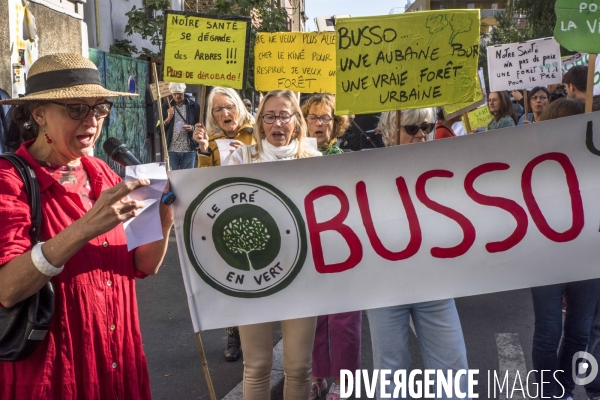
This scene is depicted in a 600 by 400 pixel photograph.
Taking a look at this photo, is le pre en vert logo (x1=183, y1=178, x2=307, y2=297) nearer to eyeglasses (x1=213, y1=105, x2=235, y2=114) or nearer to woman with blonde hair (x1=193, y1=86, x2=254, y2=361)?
woman with blonde hair (x1=193, y1=86, x2=254, y2=361)

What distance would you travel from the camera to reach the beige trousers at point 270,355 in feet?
10.9

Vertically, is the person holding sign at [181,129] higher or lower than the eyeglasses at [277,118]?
lower

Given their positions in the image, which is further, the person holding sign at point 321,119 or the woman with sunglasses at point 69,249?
the person holding sign at point 321,119

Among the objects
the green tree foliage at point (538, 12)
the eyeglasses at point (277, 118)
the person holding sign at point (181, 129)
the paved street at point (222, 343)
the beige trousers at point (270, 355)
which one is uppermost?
the green tree foliage at point (538, 12)

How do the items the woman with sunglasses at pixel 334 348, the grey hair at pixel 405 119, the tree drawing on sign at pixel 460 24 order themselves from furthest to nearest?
1. the woman with sunglasses at pixel 334 348
2. the grey hair at pixel 405 119
3. the tree drawing on sign at pixel 460 24

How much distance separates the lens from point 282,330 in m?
3.37

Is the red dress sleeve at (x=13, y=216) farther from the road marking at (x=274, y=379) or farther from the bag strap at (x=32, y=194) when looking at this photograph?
the road marking at (x=274, y=379)

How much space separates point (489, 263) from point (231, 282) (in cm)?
107

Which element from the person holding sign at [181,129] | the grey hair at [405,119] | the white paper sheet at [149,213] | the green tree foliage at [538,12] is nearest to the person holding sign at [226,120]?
the grey hair at [405,119]

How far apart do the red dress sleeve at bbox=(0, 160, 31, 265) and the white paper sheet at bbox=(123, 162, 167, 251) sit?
0.34 metres

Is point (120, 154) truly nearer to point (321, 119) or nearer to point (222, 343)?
point (321, 119)

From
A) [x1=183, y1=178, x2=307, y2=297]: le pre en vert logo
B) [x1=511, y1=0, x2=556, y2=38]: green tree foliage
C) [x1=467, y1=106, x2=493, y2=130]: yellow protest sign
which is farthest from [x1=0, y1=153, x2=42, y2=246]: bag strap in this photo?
[x1=511, y1=0, x2=556, y2=38]: green tree foliage

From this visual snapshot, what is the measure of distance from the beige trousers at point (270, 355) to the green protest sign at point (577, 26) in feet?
6.25

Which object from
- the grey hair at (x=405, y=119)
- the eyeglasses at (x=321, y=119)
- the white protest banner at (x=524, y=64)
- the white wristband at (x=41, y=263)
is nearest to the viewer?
the white wristband at (x=41, y=263)
